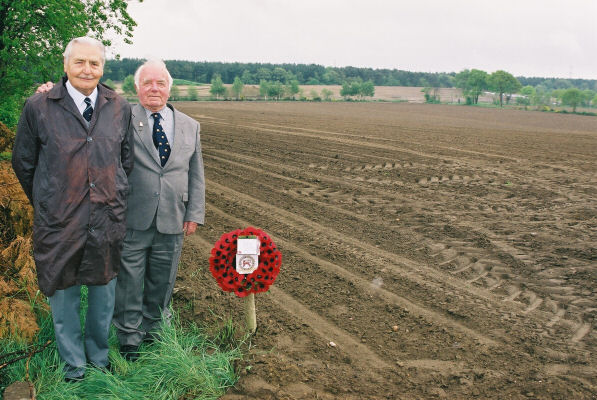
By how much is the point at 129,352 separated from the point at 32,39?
12.1 meters

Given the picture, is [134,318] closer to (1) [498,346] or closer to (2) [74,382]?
(2) [74,382]

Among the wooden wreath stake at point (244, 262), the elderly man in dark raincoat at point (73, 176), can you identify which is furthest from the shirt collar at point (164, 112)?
the wooden wreath stake at point (244, 262)

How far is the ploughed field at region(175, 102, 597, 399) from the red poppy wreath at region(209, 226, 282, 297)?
53 centimetres

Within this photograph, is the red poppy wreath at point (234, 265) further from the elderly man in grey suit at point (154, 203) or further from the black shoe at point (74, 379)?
the black shoe at point (74, 379)

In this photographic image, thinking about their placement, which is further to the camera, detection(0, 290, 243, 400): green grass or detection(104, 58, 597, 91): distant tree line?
detection(104, 58, 597, 91): distant tree line

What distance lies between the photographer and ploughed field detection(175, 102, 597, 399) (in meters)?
3.65

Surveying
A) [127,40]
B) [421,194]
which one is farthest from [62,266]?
[127,40]

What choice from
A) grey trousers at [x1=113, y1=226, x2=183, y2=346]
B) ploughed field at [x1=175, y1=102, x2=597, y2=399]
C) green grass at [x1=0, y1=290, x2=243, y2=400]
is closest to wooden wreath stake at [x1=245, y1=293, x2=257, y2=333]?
ploughed field at [x1=175, y1=102, x2=597, y2=399]

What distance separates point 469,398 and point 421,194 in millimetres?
6262

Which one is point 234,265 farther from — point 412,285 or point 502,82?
point 502,82

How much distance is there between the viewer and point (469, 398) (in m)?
3.42

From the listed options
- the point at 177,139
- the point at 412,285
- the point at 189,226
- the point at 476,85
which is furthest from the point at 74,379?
the point at 476,85

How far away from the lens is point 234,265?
3793mm

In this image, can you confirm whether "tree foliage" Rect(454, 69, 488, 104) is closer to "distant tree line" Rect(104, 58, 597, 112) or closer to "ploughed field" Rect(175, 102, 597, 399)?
"distant tree line" Rect(104, 58, 597, 112)
